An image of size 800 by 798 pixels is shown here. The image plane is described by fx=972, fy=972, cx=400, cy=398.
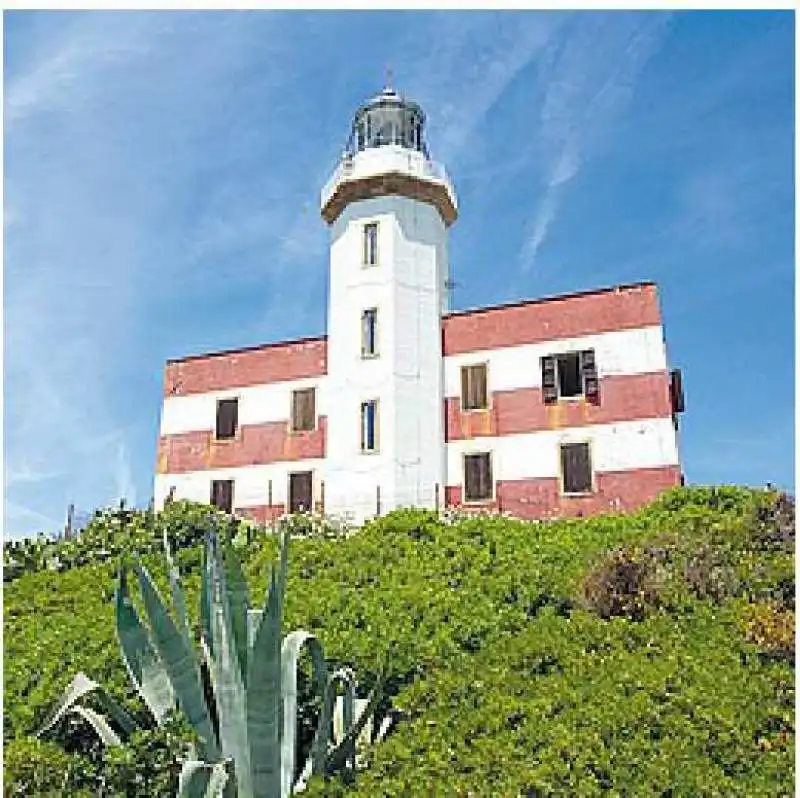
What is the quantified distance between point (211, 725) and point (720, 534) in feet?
22.5

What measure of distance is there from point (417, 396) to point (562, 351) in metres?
3.66

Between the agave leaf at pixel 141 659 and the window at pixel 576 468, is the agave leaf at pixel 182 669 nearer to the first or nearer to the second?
the agave leaf at pixel 141 659

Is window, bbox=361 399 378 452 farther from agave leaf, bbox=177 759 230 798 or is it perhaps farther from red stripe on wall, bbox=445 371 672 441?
agave leaf, bbox=177 759 230 798

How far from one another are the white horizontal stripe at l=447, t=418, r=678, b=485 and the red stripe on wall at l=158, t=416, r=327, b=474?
3.71 metres

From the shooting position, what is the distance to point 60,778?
6.13 metres

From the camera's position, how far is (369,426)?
2364 cm

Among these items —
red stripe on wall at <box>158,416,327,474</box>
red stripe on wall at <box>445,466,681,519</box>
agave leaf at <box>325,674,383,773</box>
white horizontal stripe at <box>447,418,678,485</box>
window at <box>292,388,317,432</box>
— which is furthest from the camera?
window at <box>292,388,317,432</box>

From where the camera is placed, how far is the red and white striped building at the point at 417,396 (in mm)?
22406

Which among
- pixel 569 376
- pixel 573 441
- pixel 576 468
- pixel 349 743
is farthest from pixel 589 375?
pixel 349 743

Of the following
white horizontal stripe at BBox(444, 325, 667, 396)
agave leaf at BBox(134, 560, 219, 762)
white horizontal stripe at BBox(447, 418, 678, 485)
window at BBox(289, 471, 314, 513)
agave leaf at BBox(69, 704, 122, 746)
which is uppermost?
white horizontal stripe at BBox(444, 325, 667, 396)

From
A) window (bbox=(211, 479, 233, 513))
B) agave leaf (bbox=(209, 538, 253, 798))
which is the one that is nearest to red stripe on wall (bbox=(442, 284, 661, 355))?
window (bbox=(211, 479, 233, 513))

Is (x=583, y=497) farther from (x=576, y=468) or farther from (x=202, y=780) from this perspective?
(x=202, y=780)

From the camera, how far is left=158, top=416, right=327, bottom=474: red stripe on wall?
24797 mm

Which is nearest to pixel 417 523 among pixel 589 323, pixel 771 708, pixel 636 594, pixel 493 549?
pixel 493 549
